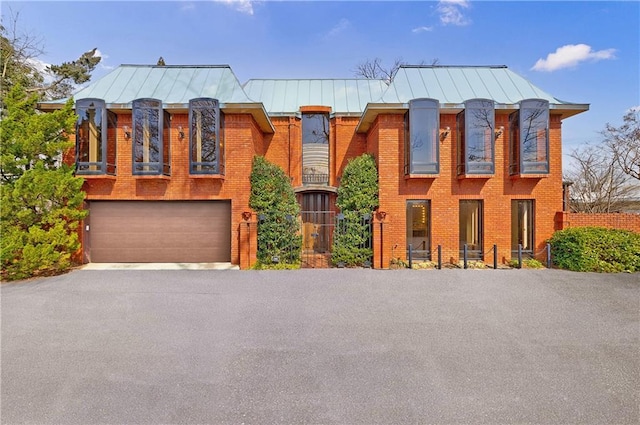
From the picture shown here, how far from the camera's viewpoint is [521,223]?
1102 cm

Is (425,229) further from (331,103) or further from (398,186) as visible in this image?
(331,103)

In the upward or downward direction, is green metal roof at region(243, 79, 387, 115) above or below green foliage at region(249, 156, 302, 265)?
above

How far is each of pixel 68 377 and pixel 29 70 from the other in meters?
20.8

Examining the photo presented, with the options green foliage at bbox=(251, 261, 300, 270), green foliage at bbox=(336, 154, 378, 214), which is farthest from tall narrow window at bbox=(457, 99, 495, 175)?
green foliage at bbox=(251, 261, 300, 270)

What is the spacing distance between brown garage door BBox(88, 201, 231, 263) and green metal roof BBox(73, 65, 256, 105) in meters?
3.82

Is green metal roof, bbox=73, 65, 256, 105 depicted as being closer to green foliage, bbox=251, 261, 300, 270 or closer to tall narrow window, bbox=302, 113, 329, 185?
tall narrow window, bbox=302, 113, 329, 185

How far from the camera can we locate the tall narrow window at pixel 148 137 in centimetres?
1017

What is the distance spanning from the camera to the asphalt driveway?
316 cm

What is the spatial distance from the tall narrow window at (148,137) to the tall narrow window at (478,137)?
35.3ft

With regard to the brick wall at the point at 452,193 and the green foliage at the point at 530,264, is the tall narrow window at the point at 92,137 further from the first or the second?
the green foliage at the point at 530,264

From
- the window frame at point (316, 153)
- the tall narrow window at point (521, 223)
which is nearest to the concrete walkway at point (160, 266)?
the window frame at point (316, 153)

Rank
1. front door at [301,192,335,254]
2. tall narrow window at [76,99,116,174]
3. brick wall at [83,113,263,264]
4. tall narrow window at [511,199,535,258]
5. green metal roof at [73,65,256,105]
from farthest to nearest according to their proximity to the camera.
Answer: front door at [301,192,335,254] < tall narrow window at [511,199,535,258] < green metal roof at [73,65,256,105] < brick wall at [83,113,263,264] < tall narrow window at [76,99,116,174]

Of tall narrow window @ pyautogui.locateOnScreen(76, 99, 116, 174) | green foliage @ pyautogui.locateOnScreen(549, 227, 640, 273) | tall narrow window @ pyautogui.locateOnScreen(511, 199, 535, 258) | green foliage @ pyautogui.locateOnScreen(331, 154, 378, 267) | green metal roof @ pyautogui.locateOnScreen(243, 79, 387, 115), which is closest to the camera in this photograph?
green foliage @ pyautogui.locateOnScreen(549, 227, 640, 273)

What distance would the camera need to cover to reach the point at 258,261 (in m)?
9.78
